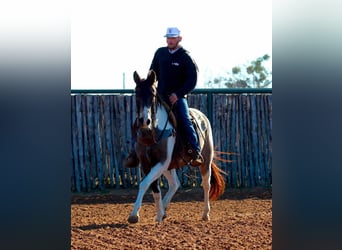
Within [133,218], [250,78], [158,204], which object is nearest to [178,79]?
[158,204]

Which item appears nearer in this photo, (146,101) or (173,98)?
(146,101)

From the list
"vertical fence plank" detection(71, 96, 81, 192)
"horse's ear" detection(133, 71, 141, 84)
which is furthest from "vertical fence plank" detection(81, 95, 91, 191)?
"horse's ear" detection(133, 71, 141, 84)

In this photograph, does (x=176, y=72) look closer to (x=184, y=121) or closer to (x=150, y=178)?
(x=184, y=121)

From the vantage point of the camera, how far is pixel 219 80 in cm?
2836

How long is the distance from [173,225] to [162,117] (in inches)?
63.9

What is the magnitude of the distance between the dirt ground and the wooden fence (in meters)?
0.60

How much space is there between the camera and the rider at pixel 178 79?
938 cm

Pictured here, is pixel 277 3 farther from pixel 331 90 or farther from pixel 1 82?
pixel 1 82

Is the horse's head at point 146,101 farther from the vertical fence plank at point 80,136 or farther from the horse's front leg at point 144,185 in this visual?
the vertical fence plank at point 80,136

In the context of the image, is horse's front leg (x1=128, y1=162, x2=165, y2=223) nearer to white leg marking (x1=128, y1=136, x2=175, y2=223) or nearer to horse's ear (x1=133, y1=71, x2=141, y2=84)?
white leg marking (x1=128, y1=136, x2=175, y2=223)

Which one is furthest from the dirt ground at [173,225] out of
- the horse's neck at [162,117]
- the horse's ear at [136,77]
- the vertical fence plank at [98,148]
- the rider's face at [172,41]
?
the rider's face at [172,41]

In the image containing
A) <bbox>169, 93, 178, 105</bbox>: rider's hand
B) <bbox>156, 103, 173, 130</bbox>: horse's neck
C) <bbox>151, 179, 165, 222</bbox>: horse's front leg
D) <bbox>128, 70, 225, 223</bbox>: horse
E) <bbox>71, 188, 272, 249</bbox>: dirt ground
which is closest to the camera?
<bbox>71, 188, 272, 249</bbox>: dirt ground

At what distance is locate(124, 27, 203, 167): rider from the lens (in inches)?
369

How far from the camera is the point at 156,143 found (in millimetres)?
9094
